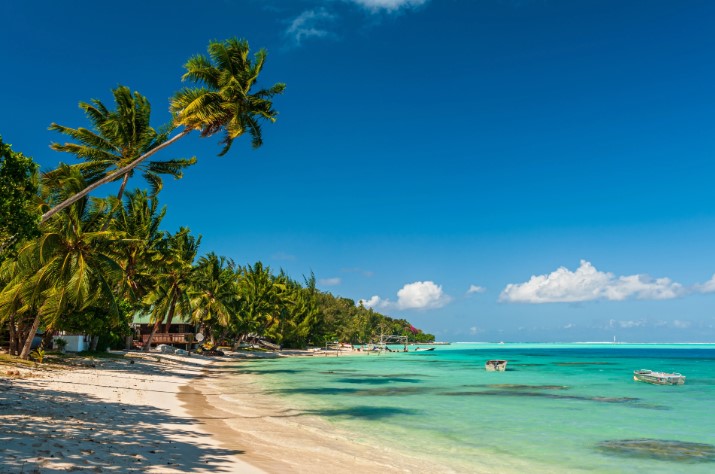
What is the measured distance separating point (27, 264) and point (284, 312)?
204ft

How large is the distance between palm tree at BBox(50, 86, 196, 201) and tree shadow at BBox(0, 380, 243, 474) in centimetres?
1230

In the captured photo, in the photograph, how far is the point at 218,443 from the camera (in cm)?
1241

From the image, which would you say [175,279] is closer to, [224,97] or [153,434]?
[224,97]

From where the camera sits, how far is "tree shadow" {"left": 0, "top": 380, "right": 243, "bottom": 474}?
8.49 meters

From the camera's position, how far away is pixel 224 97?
2148cm

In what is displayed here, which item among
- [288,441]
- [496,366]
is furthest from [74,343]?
[496,366]

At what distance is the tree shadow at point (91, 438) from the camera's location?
849cm

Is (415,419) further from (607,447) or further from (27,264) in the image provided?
(27,264)

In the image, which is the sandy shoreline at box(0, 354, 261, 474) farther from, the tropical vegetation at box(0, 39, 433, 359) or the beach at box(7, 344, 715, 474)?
the tropical vegetation at box(0, 39, 433, 359)

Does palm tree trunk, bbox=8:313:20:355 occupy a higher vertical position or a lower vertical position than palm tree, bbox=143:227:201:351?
lower

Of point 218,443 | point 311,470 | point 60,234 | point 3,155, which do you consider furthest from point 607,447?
point 60,234

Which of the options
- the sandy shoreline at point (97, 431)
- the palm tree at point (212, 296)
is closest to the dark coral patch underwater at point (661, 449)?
the sandy shoreline at point (97, 431)

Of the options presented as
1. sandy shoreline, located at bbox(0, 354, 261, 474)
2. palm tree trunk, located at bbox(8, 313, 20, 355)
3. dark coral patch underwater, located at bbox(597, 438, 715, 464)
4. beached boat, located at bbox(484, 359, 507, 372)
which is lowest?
beached boat, located at bbox(484, 359, 507, 372)

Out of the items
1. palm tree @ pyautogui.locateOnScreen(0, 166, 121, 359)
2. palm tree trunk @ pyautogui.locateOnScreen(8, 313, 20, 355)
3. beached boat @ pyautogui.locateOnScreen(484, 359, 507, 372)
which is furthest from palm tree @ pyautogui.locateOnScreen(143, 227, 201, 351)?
beached boat @ pyautogui.locateOnScreen(484, 359, 507, 372)
